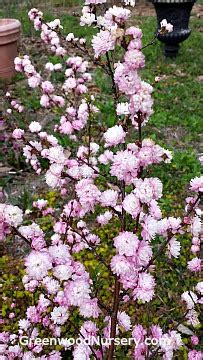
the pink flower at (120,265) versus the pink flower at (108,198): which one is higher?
the pink flower at (108,198)

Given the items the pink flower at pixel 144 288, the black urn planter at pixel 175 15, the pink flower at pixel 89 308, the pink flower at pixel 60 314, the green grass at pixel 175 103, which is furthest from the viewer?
the black urn planter at pixel 175 15

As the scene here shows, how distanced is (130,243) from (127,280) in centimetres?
18

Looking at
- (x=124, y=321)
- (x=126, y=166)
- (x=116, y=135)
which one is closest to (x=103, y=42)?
(x=116, y=135)

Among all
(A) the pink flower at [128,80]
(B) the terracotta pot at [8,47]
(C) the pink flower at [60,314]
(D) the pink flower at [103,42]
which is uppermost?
(B) the terracotta pot at [8,47]

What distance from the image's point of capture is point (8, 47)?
6.30 meters

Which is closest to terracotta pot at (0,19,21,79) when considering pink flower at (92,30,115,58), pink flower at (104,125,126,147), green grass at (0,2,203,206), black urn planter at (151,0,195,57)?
green grass at (0,2,203,206)

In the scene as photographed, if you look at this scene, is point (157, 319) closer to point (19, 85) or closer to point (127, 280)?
point (127, 280)

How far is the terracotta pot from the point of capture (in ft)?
20.2

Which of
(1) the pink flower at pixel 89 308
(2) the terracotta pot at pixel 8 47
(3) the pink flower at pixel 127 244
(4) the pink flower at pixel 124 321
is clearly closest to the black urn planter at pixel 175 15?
(2) the terracotta pot at pixel 8 47

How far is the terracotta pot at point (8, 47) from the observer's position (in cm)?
616

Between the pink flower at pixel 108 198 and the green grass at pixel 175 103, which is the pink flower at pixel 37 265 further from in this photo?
the green grass at pixel 175 103

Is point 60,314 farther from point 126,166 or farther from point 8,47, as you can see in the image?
point 8,47

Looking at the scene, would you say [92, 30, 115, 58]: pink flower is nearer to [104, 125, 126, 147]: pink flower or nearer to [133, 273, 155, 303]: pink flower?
[104, 125, 126, 147]: pink flower

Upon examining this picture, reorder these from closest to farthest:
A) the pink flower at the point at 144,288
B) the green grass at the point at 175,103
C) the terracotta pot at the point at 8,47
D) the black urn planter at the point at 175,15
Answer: the pink flower at the point at 144,288 < the green grass at the point at 175,103 < the terracotta pot at the point at 8,47 < the black urn planter at the point at 175,15
